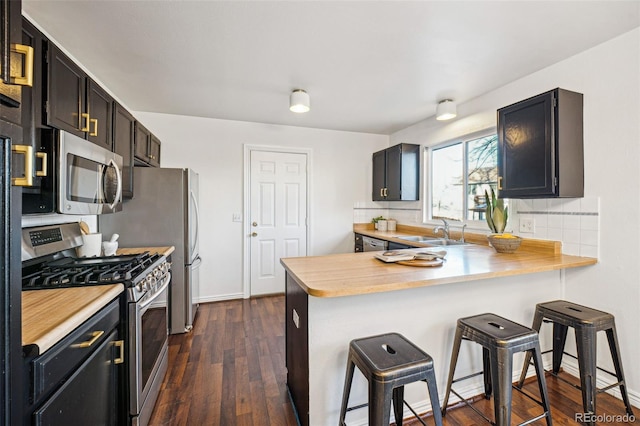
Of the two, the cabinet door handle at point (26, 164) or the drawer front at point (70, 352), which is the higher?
the cabinet door handle at point (26, 164)

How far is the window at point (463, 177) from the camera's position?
9.21 feet

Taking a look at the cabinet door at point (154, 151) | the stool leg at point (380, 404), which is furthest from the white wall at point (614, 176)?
the cabinet door at point (154, 151)

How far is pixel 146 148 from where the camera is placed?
283 cm

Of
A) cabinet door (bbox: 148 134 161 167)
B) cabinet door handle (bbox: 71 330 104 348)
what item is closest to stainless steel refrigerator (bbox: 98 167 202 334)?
cabinet door (bbox: 148 134 161 167)

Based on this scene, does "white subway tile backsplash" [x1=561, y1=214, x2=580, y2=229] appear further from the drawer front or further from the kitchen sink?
the drawer front

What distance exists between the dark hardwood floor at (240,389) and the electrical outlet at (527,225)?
1.10 metres

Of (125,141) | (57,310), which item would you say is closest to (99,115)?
(125,141)

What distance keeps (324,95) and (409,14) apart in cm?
128

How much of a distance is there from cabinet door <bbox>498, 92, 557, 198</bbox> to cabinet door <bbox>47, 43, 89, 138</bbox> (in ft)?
9.74

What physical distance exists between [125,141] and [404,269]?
7.95ft

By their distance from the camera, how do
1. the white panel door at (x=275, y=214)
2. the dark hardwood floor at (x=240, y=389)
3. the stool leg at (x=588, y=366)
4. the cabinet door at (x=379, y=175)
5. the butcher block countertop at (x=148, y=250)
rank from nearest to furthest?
the stool leg at (x=588, y=366) → the dark hardwood floor at (x=240, y=389) → the butcher block countertop at (x=148, y=250) → the white panel door at (x=275, y=214) → the cabinet door at (x=379, y=175)

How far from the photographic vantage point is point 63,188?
1.42 metres

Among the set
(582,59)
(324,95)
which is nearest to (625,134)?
(582,59)

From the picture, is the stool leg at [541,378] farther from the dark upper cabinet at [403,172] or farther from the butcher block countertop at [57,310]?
the dark upper cabinet at [403,172]
